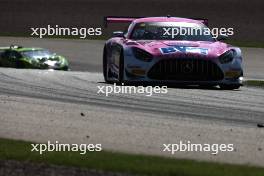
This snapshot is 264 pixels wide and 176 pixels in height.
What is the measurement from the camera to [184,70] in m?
15.0

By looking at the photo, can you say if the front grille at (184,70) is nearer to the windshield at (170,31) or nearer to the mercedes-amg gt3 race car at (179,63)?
the mercedes-amg gt3 race car at (179,63)

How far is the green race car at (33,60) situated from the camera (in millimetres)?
34188

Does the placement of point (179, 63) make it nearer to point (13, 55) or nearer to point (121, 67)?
point (121, 67)

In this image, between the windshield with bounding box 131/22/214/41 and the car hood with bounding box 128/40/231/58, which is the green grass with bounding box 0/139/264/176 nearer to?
the car hood with bounding box 128/40/231/58

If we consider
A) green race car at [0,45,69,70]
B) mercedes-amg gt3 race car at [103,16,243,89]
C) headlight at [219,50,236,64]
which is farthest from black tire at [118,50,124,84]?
green race car at [0,45,69,70]

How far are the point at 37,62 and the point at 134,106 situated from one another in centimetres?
2211

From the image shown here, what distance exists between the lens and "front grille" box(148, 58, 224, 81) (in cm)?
1495

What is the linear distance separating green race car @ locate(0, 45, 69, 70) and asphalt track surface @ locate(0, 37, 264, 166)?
17379mm

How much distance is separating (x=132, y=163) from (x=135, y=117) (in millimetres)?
3415

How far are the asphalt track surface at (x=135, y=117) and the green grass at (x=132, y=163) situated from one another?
0.43m

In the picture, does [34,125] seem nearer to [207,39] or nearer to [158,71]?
[158,71]

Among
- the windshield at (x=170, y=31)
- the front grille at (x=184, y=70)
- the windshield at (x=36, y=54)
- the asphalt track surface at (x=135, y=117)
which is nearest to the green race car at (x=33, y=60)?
the windshield at (x=36, y=54)

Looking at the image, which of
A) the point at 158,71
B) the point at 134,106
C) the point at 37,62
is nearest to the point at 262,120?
the point at 134,106

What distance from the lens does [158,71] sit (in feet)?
49.3
